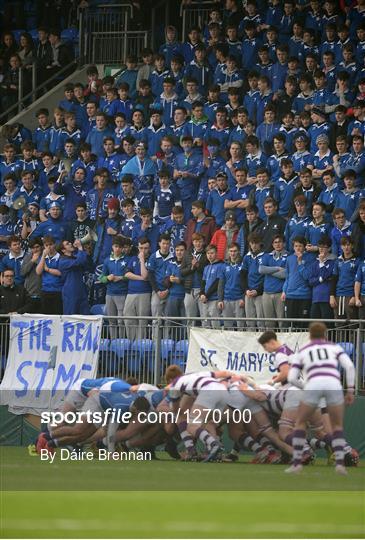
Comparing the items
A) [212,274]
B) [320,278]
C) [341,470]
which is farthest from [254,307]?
[341,470]

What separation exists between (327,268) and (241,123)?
4283mm

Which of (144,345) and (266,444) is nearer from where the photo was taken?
(266,444)

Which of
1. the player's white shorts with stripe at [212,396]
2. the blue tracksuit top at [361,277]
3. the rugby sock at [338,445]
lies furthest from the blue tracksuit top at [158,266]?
the rugby sock at [338,445]

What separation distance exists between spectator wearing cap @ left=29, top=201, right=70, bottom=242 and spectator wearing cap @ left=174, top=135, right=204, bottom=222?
7.64 feet

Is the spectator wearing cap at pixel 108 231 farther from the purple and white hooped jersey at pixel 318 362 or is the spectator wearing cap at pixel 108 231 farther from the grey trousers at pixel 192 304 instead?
the purple and white hooped jersey at pixel 318 362

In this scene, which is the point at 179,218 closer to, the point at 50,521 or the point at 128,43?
the point at 128,43

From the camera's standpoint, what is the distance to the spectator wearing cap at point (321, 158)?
23484 millimetres

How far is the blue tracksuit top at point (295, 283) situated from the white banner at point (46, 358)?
304 centimetres

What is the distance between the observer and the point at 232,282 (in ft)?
75.7

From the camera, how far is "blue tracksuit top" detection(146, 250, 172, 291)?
23.9 m

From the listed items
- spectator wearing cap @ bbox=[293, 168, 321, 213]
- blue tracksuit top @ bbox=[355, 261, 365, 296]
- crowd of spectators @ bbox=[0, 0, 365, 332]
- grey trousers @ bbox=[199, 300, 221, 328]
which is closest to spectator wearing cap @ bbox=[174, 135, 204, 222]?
crowd of spectators @ bbox=[0, 0, 365, 332]

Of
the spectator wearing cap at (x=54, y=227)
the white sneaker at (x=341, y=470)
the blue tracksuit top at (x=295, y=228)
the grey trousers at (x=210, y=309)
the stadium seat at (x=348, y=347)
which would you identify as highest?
the spectator wearing cap at (x=54, y=227)

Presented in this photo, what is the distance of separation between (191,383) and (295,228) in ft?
16.1

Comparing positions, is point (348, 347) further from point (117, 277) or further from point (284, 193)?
point (117, 277)
